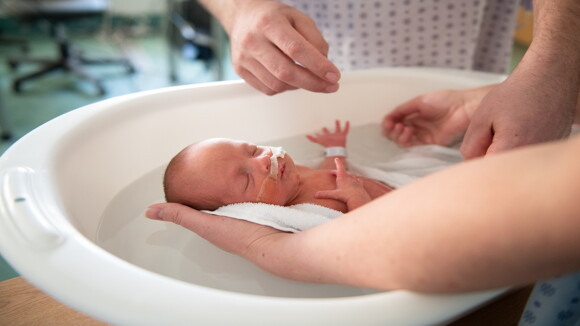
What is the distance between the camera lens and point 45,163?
703 millimetres

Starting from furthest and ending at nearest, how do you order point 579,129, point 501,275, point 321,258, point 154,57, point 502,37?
point 154,57, point 502,37, point 579,129, point 321,258, point 501,275

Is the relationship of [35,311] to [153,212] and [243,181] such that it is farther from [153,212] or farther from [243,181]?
[243,181]

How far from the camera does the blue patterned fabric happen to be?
0.66 m

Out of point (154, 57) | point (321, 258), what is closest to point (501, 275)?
point (321, 258)

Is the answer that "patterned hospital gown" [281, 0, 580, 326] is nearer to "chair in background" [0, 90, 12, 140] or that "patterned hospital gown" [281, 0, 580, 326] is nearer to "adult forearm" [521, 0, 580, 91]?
"adult forearm" [521, 0, 580, 91]

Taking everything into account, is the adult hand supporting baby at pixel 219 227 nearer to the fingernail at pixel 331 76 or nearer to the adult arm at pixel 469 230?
the adult arm at pixel 469 230

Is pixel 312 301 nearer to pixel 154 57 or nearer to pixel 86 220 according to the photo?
pixel 86 220

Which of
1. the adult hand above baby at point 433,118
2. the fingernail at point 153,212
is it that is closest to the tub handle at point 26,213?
the fingernail at point 153,212

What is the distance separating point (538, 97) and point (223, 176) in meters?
0.55

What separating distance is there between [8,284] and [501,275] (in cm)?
76

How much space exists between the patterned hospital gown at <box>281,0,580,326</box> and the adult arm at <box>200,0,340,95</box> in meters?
0.41

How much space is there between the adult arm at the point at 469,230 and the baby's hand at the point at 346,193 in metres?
0.36

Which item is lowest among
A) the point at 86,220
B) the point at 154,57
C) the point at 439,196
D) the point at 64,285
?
the point at 154,57

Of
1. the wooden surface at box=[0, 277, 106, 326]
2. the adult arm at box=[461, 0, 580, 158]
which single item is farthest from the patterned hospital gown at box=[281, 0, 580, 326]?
the wooden surface at box=[0, 277, 106, 326]
